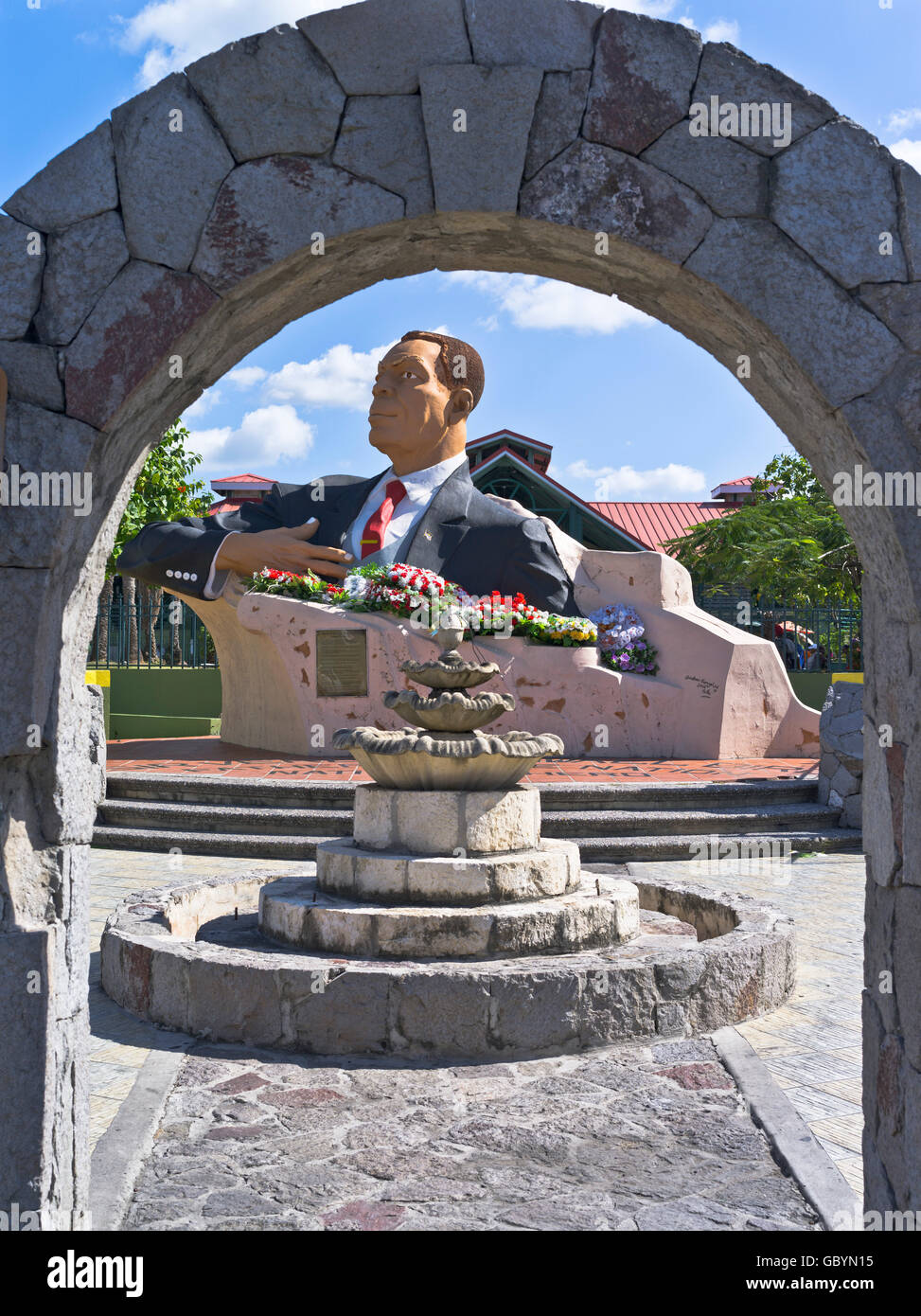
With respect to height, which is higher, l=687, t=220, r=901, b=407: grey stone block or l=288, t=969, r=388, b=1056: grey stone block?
l=687, t=220, r=901, b=407: grey stone block

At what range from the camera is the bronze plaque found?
11.0 metres

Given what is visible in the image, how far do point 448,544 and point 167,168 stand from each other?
940cm

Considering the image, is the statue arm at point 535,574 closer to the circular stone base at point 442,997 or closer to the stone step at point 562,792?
the stone step at point 562,792

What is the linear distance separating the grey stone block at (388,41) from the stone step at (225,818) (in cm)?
684

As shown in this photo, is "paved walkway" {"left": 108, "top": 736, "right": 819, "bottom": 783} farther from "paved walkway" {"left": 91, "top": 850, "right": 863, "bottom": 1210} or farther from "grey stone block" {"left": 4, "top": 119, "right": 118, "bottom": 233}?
"grey stone block" {"left": 4, "top": 119, "right": 118, "bottom": 233}

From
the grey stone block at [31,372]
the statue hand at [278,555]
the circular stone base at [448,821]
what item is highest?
the statue hand at [278,555]

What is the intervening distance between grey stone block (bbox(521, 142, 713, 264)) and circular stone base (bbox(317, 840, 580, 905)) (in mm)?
3166

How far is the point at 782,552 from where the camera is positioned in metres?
20.2

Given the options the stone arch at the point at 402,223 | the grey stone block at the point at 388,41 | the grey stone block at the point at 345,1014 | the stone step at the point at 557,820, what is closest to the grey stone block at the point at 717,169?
the stone arch at the point at 402,223

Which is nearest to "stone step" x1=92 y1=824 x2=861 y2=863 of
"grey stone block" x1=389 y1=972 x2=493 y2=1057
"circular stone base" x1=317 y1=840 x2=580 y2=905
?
"circular stone base" x1=317 y1=840 x2=580 y2=905

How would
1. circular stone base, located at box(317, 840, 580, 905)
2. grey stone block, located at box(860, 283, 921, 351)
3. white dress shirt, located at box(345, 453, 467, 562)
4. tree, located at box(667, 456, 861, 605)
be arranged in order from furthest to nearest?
tree, located at box(667, 456, 861, 605) → white dress shirt, located at box(345, 453, 467, 562) → circular stone base, located at box(317, 840, 580, 905) → grey stone block, located at box(860, 283, 921, 351)

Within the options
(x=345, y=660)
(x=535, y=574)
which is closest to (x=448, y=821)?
(x=345, y=660)

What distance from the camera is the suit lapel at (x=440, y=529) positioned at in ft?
39.4

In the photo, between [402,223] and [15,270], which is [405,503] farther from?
[15,270]
